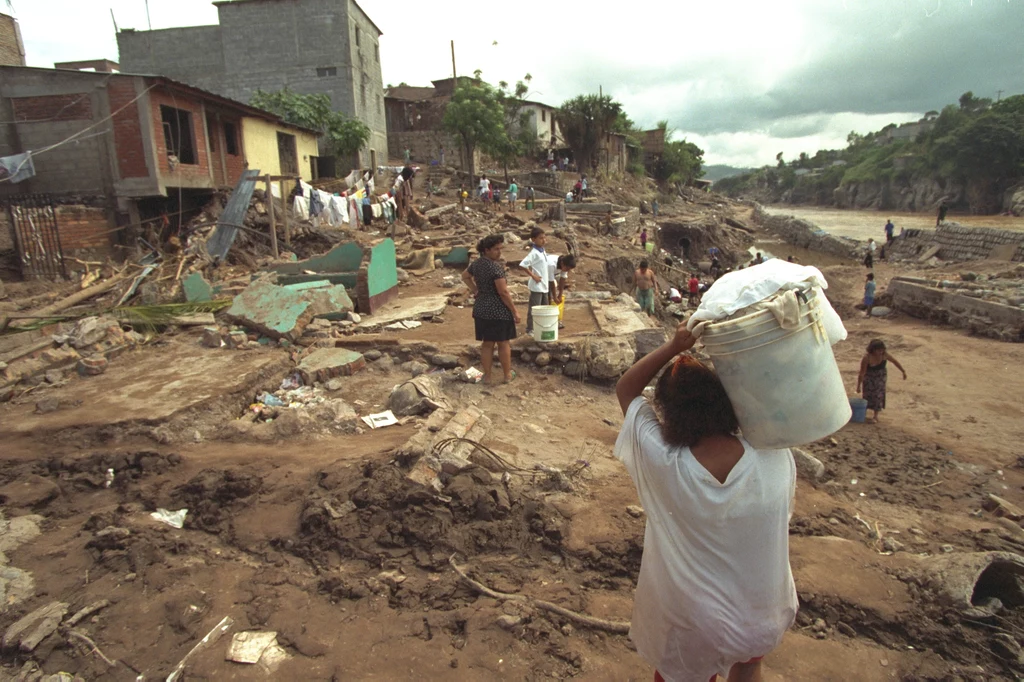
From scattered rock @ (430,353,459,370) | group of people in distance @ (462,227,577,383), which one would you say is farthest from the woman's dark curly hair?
scattered rock @ (430,353,459,370)

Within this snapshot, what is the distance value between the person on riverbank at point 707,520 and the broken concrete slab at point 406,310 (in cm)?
616

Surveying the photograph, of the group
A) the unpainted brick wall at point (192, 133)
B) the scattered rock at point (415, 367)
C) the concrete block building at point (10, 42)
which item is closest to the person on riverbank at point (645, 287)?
the scattered rock at point (415, 367)

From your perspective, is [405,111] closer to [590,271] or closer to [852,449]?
[590,271]

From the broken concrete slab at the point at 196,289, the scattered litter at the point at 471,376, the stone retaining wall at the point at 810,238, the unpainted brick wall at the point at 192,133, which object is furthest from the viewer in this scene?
the stone retaining wall at the point at 810,238

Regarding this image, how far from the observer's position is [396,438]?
4.55m

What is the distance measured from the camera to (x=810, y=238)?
3212cm

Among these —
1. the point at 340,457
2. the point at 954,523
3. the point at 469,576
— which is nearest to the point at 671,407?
the point at 469,576

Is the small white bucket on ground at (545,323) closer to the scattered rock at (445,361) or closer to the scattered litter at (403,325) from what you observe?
the scattered rock at (445,361)

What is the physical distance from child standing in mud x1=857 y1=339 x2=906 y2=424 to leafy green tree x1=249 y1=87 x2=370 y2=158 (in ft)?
64.3

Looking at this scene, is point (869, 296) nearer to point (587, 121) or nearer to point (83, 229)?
point (83, 229)

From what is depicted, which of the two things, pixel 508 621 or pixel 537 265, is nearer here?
pixel 508 621

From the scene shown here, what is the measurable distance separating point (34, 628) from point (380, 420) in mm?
2721

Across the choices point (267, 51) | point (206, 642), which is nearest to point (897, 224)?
point (267, 51)

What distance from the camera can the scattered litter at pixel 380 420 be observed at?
490 centimetres
